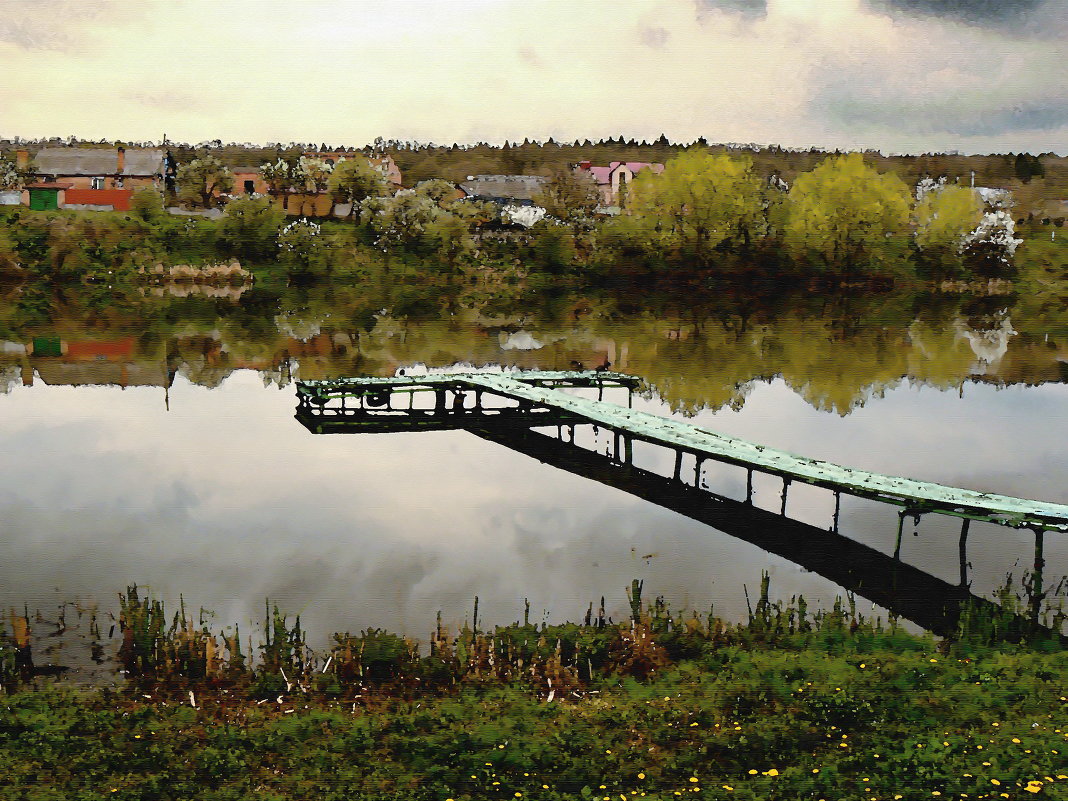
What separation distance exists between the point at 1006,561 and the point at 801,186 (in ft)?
186

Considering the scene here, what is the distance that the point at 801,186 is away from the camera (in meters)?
68.8

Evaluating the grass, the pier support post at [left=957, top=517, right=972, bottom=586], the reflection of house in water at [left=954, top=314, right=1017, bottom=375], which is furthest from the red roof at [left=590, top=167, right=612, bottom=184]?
the grass

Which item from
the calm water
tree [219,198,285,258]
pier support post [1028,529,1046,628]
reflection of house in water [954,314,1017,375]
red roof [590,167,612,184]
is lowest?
the calm water

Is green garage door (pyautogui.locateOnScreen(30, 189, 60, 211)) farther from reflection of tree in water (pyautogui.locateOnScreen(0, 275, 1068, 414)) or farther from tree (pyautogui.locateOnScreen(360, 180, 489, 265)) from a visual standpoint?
tree (pyautogui.locateOnScreen(360, 180, 489, 265))

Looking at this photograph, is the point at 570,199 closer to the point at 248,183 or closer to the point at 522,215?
the point at 522,215

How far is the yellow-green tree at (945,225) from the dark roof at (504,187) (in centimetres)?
Result: 4680

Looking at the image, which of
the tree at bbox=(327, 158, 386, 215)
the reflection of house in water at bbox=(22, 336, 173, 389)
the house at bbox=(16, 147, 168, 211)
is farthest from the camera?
the house at bbox=(16, 147, 168, 211)

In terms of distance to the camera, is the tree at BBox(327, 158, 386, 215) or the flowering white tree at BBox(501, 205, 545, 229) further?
the flowering white tree at BBox(501, 205, 545, 229)

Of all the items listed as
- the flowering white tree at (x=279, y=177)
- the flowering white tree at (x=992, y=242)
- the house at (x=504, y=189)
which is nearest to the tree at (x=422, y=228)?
the flowering white tree at (x=279, y=177)

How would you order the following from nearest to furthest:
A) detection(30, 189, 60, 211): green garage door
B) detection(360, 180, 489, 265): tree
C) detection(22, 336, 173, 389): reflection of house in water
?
detection(22, 336, 173, 389): reflection of house in water → detection(360, 180, 489, 265): tree → detection(30, 189, 60, 211): green garage door

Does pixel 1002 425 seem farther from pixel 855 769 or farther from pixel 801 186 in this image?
pixel 801 186

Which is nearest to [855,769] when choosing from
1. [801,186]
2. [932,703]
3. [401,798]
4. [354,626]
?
[932,703]

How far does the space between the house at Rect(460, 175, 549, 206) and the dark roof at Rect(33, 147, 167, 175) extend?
29.5m

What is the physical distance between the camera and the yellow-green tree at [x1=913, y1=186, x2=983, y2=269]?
6831cm
